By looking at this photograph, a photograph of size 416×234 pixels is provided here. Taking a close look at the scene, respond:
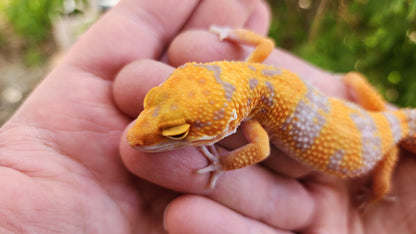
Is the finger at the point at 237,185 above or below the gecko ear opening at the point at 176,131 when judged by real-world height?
below

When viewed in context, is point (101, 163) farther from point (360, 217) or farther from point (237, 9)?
point (360, 217)

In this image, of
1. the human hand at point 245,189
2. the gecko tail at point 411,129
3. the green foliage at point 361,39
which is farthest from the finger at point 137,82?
the green foliage at point 361,39

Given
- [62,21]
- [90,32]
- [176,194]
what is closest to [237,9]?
[90,32]

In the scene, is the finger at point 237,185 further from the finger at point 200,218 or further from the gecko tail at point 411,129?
the gecko tail at point 411,129

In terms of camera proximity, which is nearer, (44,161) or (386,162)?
(44,161)

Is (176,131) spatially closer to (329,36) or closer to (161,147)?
(161,147)

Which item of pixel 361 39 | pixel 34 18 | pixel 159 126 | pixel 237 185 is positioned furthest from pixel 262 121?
pixel 34 18

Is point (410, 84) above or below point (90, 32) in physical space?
below
